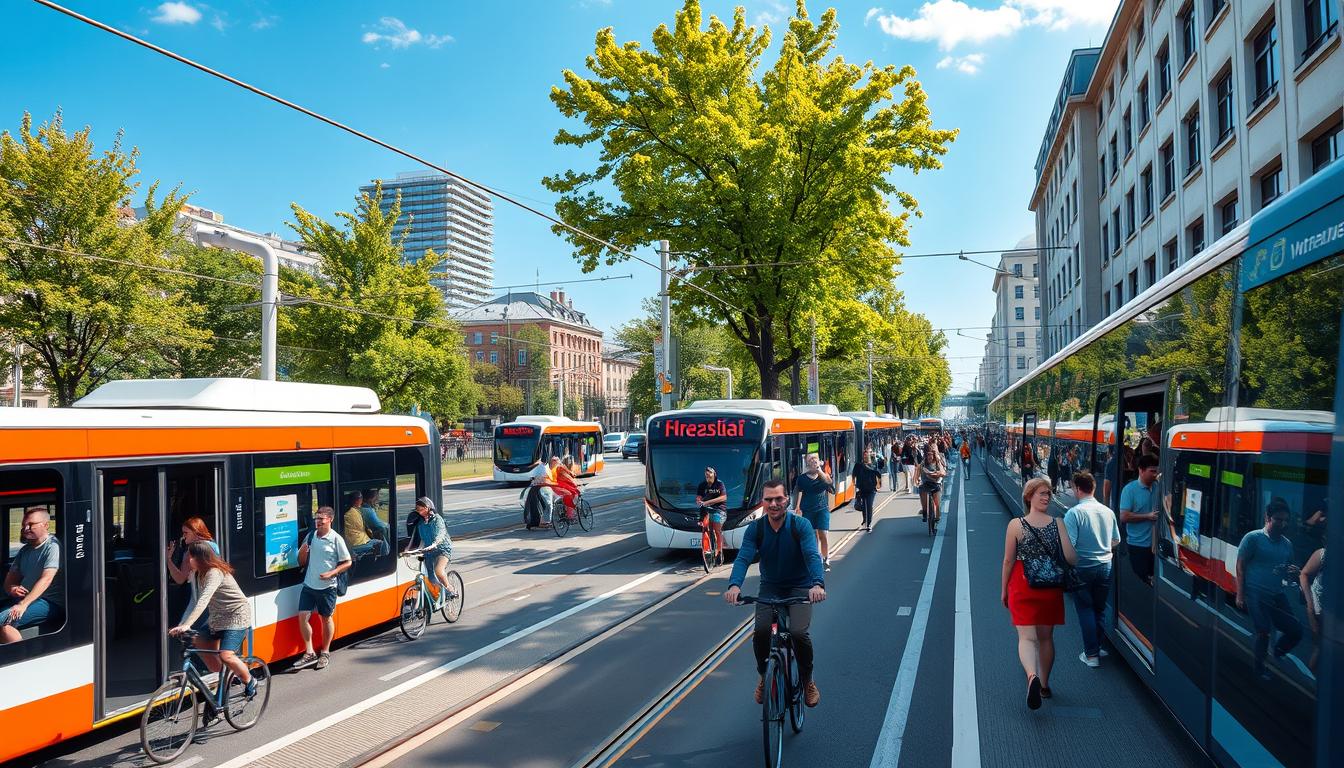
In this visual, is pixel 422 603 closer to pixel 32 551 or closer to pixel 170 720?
pixel 170 720

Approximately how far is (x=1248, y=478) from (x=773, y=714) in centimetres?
294

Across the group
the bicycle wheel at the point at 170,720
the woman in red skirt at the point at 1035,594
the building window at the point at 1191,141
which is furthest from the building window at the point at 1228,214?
the bicycle wheel at the point at 170,720

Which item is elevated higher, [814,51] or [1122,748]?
[814,51]

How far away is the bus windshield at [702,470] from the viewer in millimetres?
14602

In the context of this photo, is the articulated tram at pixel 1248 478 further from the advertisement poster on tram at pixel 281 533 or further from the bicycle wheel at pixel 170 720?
the advertisement poster on tram at pixel 281 533

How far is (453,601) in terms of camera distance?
34.0ft

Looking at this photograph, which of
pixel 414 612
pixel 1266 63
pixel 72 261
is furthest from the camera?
pixel 72 261

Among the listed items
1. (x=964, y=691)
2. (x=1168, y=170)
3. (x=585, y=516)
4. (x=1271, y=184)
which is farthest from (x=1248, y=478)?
(x=1168, y=170)

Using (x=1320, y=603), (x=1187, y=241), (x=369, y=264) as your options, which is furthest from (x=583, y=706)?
(x=369, y=264)

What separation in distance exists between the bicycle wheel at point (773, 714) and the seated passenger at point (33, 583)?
468 centimetres

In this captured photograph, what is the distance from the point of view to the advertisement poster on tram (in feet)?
25.8

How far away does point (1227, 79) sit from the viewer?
2011 cm

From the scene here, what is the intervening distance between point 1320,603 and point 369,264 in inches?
1538

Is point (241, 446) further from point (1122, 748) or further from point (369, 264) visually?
point (369, 264)
